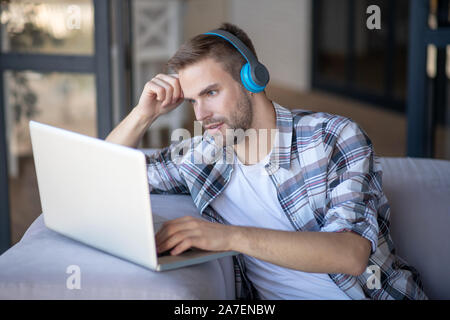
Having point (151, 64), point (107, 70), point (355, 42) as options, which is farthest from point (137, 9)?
point (355, 42)

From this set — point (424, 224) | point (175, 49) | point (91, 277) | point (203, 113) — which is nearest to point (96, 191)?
point (91, 277)

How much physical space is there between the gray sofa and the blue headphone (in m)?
0.37

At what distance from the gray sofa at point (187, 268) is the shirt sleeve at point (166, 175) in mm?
32

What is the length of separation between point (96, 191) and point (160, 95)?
552 mm

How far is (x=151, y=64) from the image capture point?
484 cm

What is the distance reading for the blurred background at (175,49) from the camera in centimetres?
240

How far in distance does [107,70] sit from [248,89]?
41.1 inches

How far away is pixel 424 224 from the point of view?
1672 millimetres

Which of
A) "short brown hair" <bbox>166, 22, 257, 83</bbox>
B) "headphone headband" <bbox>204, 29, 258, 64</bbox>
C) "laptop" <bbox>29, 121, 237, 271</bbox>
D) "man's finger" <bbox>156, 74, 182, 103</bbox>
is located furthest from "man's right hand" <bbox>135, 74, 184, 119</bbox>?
"laptop" <bbox>29, 121, 237, 271</bbox>

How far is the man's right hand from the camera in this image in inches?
65.7

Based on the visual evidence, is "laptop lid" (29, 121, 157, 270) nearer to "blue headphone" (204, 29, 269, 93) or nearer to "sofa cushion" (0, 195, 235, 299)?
"sofa cushion" (0, 195, 235, 299)

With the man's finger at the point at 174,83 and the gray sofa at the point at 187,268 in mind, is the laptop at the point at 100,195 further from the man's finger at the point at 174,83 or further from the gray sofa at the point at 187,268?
the man's finger at the point at 174,83

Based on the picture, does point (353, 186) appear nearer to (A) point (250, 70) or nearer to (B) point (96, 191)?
(A) point (250, 70)
